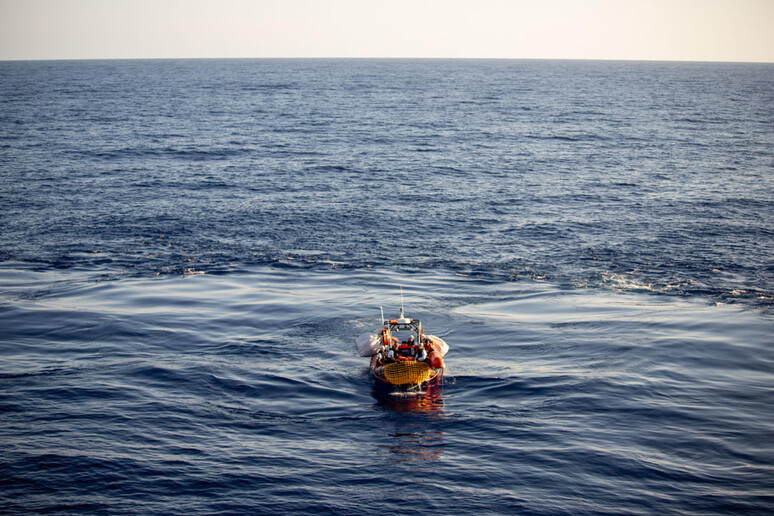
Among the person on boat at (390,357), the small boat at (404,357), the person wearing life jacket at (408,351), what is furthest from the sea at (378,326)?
the person wearing life jacket at (408,351)

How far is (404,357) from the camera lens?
29.4 m

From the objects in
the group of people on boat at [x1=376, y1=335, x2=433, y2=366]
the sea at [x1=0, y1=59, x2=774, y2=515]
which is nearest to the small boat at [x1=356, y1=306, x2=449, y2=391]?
the group of people on boat at [x1=376, y1=335, x2=433, y2=366]

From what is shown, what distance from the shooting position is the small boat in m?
27.8

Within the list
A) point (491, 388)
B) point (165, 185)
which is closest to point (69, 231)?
point (165, 185)

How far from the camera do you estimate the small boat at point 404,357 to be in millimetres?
27797

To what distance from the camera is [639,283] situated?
41.6 m

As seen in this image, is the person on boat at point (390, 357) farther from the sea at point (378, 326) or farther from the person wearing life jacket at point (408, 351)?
the sea at point (378, 326)

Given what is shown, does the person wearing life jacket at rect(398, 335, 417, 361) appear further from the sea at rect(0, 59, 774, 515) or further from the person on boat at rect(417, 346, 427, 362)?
the sea at rect(0, 59, 774, 515)

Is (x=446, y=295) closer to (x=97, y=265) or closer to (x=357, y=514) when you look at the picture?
(x=357, y=514)

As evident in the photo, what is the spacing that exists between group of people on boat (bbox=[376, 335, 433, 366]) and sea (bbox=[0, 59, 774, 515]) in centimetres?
162

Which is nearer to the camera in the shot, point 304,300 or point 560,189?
point 304,300

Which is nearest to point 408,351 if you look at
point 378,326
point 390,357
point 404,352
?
point 404,352

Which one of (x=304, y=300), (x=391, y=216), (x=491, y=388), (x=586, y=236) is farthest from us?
(x=391, y=216)

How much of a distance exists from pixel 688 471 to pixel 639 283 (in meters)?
19.8
